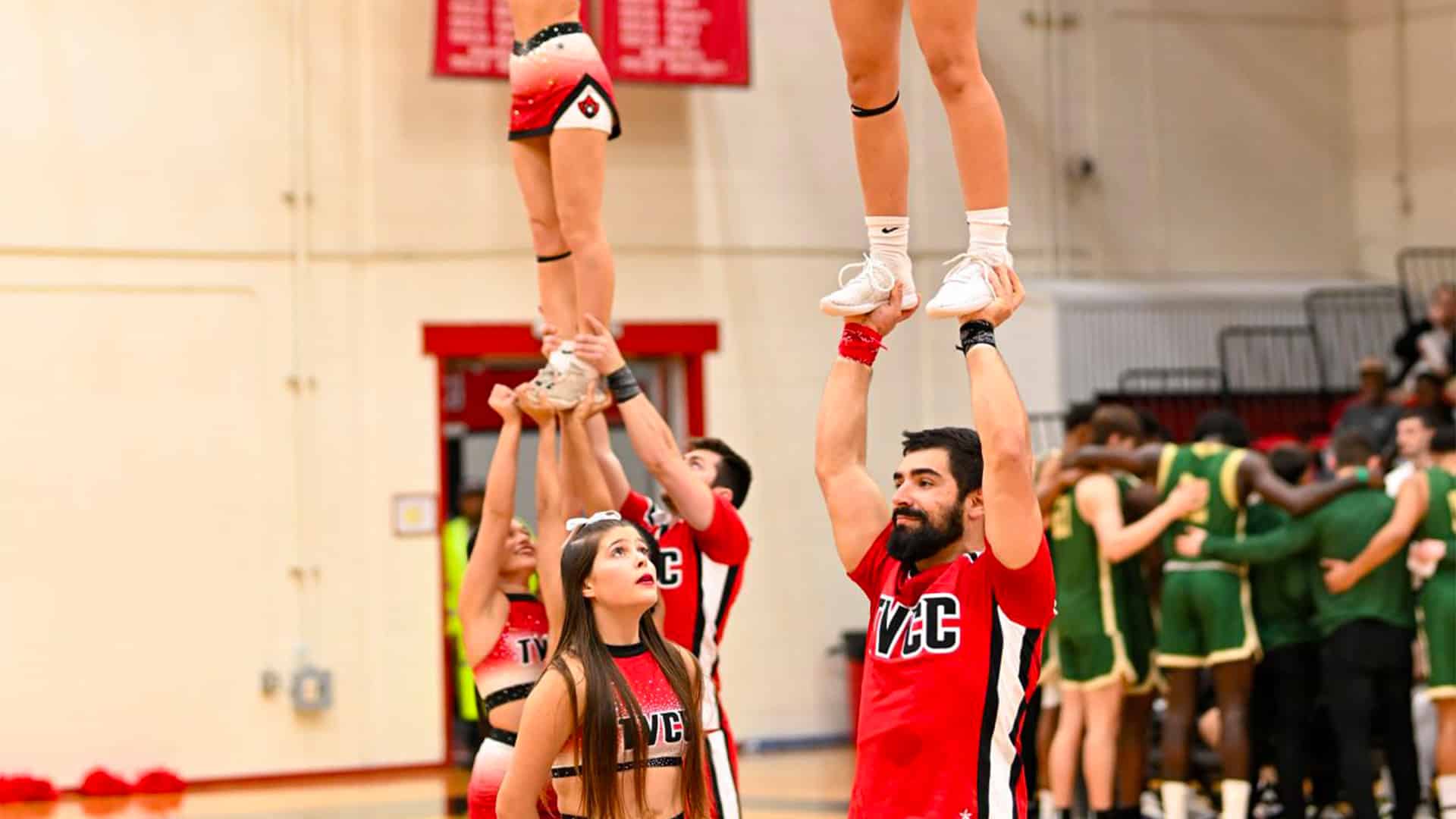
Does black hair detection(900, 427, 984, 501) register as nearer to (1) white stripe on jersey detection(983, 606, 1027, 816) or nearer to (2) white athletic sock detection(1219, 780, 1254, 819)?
(1) white stripe on jersey detection(983, 606, 1027, 816)

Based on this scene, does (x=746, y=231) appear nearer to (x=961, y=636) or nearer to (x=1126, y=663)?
(x=1126, y=663)

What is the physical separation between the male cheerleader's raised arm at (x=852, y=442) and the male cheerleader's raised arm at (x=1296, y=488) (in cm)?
427

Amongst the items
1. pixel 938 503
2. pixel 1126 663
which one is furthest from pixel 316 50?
pixel 938 503

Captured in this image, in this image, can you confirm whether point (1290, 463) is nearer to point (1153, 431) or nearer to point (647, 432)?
point (1153, 431)

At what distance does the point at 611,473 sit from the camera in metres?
5.57

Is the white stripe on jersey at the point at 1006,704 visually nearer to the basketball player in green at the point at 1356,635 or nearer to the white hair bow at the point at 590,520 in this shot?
the white hair bow at the point at 590,520

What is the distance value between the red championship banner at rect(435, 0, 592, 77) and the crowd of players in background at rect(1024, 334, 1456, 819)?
5252 millimetres

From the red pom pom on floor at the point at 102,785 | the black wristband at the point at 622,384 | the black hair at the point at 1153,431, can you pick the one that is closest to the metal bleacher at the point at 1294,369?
the black hair at the point at 1153,431

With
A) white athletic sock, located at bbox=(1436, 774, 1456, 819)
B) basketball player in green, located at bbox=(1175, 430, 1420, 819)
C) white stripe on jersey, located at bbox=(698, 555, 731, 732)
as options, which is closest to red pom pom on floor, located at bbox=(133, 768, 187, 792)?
basketball player in green, located at bbox=(1175, 430, 1420, 819)

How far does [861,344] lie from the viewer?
425 cm

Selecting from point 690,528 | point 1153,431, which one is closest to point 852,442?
point 690,528

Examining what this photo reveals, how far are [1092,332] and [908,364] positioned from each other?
4.69 ft

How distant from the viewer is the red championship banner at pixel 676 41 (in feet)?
39.7

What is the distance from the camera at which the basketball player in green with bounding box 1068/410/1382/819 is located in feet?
26.3
